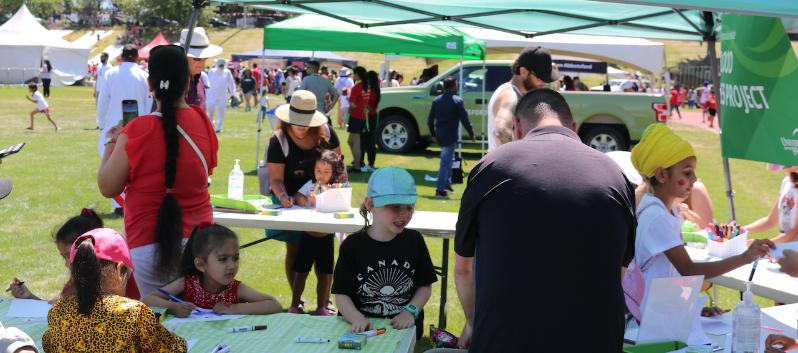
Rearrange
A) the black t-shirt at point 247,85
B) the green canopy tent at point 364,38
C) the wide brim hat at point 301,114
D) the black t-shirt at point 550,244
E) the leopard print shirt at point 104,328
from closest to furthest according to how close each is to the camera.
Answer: the black t-shirt at point 550,244 < the leopard print shirt at point 104,328 < the wide brim hat at point 301,114 < the green canopy tent at point 364,38 < the black t-shirt at point 247,85

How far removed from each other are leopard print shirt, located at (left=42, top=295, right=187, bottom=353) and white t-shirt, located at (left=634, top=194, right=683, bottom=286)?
78.0 inches

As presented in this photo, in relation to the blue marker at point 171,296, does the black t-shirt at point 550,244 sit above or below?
above

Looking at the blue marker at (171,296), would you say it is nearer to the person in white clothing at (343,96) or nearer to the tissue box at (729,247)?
the tissue box at (729,247)

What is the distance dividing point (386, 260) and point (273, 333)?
748 millimetres

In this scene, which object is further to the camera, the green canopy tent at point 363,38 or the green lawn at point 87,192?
the green canopy tent at point 363,38

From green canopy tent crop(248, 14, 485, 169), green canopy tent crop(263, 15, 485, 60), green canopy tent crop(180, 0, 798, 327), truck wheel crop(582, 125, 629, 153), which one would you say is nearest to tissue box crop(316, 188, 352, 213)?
green canopy tent crop(180, 0, 798, 327)

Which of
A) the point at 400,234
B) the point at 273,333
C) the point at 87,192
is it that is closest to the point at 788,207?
the point at 400,234

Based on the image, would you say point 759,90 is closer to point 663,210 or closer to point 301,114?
point 663,210

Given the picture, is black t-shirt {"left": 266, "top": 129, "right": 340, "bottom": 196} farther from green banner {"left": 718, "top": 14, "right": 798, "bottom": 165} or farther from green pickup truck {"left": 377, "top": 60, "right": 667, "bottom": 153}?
green pickup truck {"left": 377, "top": 60, "right": 667, "bottom": 153}

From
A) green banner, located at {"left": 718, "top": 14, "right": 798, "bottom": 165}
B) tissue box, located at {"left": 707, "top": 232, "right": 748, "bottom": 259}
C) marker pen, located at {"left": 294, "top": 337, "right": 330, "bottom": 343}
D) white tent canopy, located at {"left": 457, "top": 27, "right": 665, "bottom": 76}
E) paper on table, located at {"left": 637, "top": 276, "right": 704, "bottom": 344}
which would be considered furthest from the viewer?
white tent canopy, located at {"left": 457, "top": 27, "right": 665, "bottom": 76}

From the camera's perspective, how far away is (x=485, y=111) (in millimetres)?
16188

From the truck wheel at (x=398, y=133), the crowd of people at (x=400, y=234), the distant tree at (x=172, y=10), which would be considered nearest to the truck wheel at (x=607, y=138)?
the truck wheel at (x=398, y=133)

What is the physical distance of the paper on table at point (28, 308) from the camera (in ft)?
12.1

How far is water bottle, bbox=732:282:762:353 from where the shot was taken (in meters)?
3.14
